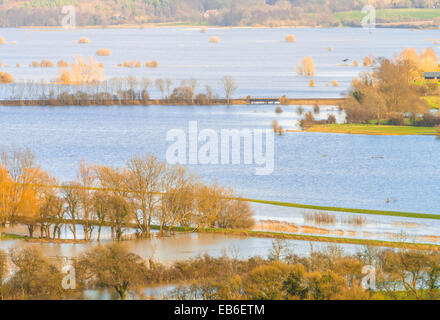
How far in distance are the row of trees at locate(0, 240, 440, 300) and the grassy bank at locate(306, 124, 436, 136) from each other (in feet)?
91.5

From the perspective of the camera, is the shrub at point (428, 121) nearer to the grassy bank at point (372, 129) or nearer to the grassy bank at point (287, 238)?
the grassy bank at point (372, 129)

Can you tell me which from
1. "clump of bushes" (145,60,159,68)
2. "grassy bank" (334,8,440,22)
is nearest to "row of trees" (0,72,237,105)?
"clump of bushes" (145,60,159,68)

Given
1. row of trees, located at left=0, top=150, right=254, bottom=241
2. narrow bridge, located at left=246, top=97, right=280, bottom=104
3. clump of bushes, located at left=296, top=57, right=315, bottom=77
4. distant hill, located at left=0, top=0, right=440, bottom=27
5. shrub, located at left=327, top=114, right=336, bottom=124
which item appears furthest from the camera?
distant hill, located at left=0, top=0, right=440, bottom=27

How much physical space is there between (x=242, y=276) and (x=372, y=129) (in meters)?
31.7

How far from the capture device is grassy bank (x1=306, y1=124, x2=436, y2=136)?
152 feet

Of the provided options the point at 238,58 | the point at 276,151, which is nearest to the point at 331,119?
the point at 276,151

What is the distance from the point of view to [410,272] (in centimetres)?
1773

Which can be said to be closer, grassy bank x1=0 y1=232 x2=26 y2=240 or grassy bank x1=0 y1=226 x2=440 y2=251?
grassy bank x1=0 y1=226 x2=440 y2=251

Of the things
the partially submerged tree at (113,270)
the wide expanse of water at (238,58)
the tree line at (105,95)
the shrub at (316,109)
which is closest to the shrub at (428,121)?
the shrub at (316,109)

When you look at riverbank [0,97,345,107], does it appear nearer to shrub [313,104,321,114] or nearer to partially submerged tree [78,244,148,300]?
shrub [313,104,321,114]

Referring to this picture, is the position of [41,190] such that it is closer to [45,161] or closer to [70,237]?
[70,237]

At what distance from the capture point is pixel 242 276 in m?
17.3

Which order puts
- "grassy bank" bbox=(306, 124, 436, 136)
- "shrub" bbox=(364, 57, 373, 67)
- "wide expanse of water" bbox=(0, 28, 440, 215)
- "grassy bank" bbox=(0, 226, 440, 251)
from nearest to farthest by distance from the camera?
"grassy bank" bbox=(0, 226, 440, 251) → "wide expanse of water" bbox=(0, 28, 440, 215) → "grassy bank" bbox=(306, 124, 436, 136) → "shrub" bbox=(364, 57, 373, 67)

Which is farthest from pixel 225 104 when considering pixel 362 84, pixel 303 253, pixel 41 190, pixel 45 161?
pixel 303 253
